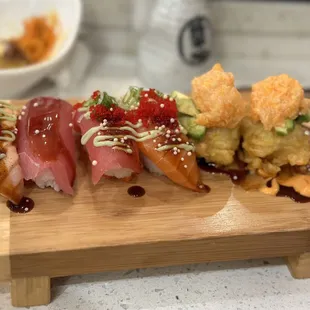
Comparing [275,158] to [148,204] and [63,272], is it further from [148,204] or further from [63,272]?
[63,272]

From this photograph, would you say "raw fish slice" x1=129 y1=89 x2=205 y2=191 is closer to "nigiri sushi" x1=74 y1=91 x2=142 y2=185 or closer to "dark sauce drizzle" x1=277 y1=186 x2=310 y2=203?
"nigiri sushi" x1=74 y1=91 x2=142 y2=185

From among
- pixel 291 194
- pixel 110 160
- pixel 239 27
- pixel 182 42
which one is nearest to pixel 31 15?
pixel 182 42

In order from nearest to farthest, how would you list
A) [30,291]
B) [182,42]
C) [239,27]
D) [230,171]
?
[30,291], [230,171], [182,42], [239,27]

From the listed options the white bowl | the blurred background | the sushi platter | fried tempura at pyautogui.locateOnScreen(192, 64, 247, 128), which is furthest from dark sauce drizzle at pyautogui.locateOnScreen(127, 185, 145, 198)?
the blurred background

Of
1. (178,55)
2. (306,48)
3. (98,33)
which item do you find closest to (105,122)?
(178,55)

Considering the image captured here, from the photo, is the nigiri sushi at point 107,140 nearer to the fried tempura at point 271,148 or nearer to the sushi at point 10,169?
the sushi at point 10,169

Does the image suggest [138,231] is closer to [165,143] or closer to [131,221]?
[131,221]
